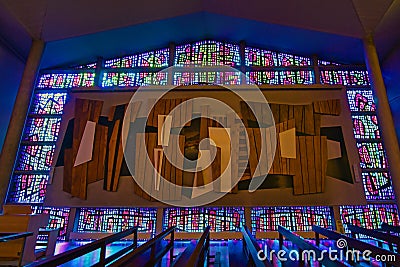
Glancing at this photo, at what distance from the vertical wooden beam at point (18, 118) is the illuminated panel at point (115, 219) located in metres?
1.47

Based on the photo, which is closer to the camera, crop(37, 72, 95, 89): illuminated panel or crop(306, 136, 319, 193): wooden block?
crop(306, 136, 319, 193): wooden block

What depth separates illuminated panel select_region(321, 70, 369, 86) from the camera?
640 cm

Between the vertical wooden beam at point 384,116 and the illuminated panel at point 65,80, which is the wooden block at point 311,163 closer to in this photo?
the vertical wooden beam at point 384,116

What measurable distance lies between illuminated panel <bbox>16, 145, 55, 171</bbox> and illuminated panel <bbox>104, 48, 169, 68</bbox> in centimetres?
240

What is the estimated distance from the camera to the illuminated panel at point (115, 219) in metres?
5.51

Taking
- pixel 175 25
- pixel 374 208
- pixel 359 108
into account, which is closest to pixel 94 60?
pixel 175 25

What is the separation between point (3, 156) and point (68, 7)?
9.79 ft

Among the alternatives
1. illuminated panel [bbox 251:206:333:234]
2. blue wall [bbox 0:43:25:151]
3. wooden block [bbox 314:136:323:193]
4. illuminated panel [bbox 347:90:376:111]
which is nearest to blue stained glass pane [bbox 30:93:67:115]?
blue wall [bbox 0:43:25:151]

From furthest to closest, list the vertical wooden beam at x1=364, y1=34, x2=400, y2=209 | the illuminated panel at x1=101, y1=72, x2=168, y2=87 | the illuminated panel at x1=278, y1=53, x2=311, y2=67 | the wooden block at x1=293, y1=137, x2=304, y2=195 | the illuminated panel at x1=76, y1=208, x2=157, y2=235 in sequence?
the illuminated panel at x1=278, y1=53, x2=311, y2=67 < the illuminated panel at x1=101, y1=72, x2=168, y2=87 < the illuminated panel at x1=76, y1=208, x2=157, y2=235 < the wooden block at x1=293, y1=137, x2=304, y2=195 < the vertical wooden beam at x1=364, y1=34, x2=400, y2=209

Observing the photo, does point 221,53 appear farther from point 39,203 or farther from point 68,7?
point 39,203

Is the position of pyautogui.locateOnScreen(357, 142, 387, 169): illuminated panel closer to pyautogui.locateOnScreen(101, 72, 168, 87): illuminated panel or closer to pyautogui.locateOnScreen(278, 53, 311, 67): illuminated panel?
pyautogui.locateOnScreen(278, 53, 311, 67): illuminated panel

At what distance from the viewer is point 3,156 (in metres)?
4.92

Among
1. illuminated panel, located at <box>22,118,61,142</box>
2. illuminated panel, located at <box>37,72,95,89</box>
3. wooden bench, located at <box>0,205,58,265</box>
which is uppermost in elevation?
illuminated panel, located at <box>37,72,95,89</box>

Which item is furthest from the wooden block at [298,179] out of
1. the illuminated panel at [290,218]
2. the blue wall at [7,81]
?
the blue wall at [7,81]
